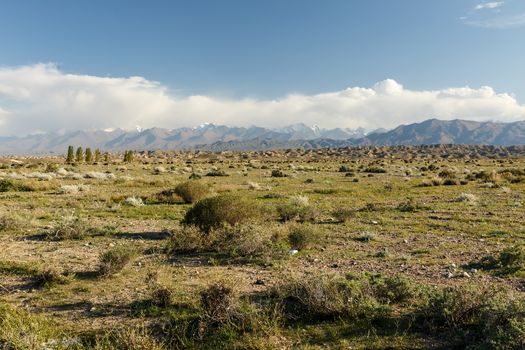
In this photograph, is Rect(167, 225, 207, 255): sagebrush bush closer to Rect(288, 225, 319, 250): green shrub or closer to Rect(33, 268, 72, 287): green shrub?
Rect(288, 225, 319, 250): green shrub

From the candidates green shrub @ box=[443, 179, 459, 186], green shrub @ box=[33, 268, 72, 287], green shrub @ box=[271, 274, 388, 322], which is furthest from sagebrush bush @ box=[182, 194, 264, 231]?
green shrub @ box=[443, 179, 459, 186]

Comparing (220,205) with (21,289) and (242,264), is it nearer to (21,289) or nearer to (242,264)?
(242,264)

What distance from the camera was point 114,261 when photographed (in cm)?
1029

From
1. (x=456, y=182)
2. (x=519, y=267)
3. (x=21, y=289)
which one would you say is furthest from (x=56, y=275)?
(x=456, y=182)

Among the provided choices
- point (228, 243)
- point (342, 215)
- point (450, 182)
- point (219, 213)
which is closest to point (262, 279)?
point (228, 243)

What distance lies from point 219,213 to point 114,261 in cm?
479

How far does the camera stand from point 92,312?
8062 mm

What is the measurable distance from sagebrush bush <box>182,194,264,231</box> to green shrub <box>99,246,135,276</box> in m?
3.83

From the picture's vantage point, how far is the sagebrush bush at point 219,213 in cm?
1430

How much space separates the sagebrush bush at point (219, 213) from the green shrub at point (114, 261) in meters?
3.83

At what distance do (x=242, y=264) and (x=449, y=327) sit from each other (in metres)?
5.88

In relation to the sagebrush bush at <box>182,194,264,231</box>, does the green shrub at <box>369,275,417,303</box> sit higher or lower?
lower

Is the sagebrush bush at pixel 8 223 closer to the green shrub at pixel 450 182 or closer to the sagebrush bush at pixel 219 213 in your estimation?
the sagebrush bush at pixel 219 213

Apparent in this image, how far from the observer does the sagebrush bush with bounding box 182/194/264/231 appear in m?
14.3
